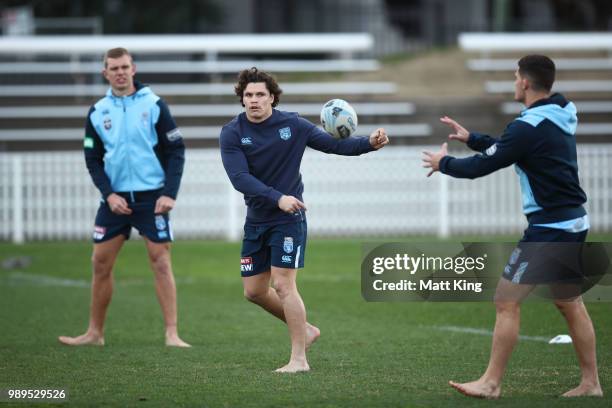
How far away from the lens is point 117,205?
9219mm

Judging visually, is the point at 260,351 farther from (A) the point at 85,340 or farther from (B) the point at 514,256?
(B) the point at 514,256

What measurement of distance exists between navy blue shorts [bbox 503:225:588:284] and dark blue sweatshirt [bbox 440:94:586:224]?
96 mm

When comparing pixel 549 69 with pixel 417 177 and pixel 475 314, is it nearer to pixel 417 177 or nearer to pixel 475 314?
pixel 475 314

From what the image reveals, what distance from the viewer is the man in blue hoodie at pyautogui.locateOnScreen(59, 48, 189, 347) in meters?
9.34

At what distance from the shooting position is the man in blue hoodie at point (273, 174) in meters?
7.74

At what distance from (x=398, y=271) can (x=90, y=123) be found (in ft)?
10.7

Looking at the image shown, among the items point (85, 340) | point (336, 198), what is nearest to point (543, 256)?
point (85, 340)

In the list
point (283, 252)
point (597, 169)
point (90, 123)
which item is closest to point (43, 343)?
point (90, 123)

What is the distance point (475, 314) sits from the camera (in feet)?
38.4

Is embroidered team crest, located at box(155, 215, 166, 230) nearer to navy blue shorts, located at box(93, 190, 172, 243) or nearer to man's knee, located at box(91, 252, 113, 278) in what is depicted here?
navy blue shorts, located at box(93, 190, 172, 243)

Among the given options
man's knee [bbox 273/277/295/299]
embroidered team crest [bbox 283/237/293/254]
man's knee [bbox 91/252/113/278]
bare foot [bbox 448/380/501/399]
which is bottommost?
bare foot [bbox 448/380/501/399]

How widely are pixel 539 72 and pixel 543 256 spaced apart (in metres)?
1.10

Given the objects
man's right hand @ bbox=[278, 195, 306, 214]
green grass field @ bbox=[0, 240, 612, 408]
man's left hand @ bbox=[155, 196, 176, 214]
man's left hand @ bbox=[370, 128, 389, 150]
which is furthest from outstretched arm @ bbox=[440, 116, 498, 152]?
man's left hand @ bbox=[155, 196, 176, 214]

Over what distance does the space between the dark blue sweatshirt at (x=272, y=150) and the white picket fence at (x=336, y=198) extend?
481 inches
